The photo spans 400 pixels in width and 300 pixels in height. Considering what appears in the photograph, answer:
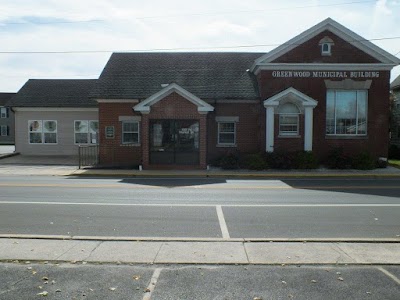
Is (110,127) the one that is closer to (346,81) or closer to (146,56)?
(146,56)

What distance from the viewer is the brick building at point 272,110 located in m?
22.5

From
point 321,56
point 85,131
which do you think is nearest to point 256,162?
point 321,56

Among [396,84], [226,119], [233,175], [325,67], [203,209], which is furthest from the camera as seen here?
[396,84]

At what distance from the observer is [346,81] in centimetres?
2331

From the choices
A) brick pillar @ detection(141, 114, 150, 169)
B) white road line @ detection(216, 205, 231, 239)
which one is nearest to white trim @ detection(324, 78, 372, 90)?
brick pillar @ detection(141, 114, 150, 169)

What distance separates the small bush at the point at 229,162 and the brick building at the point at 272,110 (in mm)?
979

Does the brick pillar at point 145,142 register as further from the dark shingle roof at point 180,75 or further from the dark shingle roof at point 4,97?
the dark shingle roof at point 4,97

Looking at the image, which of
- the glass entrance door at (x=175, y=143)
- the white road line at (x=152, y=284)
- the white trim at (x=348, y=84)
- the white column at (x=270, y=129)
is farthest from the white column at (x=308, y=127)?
the white road line at (x=152, y=284)

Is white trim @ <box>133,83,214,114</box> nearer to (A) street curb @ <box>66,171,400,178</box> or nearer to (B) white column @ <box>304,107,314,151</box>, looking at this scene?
(A) street curb @ <box>66,171,400,178</box>

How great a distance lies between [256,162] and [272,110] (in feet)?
10.6

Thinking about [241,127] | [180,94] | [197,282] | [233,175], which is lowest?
[233,175]

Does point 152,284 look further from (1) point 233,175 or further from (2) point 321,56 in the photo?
(2) point 321,56

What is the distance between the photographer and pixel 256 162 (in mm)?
21766

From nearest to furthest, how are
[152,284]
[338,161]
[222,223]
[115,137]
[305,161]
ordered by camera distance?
[152,284]
[222,223]
[305,161]
[338,161]
[115,137]
